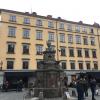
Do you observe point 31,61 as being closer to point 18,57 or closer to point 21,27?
point 18,57

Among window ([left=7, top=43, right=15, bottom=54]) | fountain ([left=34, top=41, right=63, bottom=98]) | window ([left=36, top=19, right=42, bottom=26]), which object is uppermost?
window ([left=36, top=19, right=42, bottom=26])

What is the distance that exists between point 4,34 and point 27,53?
547 centimetres

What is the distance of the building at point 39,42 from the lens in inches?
1491

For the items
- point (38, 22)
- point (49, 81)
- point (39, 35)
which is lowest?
point (49, 81)

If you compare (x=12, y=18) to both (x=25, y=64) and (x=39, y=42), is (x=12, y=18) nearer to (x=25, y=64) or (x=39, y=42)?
(x=39, y=42)

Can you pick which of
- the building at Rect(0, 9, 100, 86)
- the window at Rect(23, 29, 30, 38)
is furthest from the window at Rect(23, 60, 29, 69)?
the window at Rect(23, 29, 30, 38)

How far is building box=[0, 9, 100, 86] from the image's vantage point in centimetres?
3788

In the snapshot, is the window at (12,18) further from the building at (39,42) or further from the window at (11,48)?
the window at (11,48)

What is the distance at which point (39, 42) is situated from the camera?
41.3 meters

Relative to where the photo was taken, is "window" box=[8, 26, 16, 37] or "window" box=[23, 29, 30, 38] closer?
"window" box=[8, 26, 16, 37]

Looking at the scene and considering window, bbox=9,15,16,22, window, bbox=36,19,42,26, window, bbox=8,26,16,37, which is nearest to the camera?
window, bbox=8,26,16,37

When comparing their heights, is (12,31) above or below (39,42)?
above

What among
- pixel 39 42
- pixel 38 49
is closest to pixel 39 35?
pixel 39 42

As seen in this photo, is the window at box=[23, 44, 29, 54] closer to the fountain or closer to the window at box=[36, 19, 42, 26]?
the window at box=[36, 19, 42, 26]
